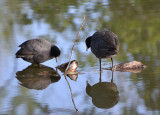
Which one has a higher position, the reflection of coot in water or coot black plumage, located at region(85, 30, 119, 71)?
coot black plumage, located at region(85, 30, 119, 71)

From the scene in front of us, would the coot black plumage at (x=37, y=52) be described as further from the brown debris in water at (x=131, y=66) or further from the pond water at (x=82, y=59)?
the brown debris in water at (x=131, y=66)

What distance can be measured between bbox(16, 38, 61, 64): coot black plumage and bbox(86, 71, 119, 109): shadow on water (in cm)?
149

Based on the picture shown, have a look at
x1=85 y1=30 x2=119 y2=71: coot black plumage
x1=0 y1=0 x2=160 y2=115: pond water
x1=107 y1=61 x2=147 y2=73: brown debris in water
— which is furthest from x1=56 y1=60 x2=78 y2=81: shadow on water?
x1=107 y1=61 x2=147 y2=73: brown debris in water

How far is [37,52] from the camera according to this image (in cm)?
659

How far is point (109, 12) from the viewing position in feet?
32.2

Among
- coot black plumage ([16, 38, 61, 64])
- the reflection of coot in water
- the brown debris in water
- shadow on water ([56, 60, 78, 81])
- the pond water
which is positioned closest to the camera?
the pond water

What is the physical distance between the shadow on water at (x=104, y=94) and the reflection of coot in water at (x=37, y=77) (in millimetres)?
647

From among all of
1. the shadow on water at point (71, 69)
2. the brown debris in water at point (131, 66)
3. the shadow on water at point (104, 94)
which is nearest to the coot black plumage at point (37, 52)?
the shadow on water at point (71, 69)

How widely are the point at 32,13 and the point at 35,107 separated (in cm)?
632

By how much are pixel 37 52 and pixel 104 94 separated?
7.18 ft

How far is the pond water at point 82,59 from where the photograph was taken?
4.37 metres

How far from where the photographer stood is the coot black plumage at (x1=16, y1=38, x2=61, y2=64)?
645cm

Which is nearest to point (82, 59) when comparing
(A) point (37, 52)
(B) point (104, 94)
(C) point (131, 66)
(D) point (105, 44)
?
(D) point (105, 44)

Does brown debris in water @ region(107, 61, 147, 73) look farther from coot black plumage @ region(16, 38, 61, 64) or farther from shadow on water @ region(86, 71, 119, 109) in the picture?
coot black plumage @ region(16, 38, 61, 64)
